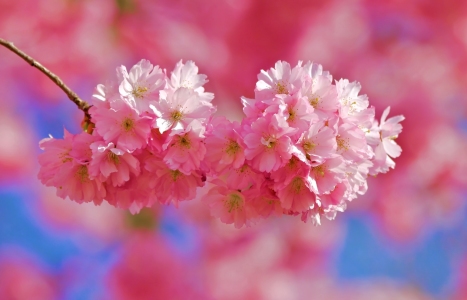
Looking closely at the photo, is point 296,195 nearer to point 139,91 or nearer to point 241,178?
point 241,178

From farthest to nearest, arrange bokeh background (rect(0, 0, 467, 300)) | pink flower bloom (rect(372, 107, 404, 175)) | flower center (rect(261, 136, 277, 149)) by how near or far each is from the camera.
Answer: bokeh background (rect(0, 0, 467, 300))
pink flower bloom (rect(372, 107, 404, 175))
flower center (rect(261, 136, 277, 149))

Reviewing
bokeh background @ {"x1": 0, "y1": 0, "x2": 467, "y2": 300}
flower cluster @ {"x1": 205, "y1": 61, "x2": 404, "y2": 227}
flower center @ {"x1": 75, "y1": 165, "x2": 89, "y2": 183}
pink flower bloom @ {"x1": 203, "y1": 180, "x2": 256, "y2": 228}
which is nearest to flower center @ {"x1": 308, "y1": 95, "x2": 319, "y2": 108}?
flower cluster @ {"x1": 205, "y1": 61, "x2": 404, "y2": 227}

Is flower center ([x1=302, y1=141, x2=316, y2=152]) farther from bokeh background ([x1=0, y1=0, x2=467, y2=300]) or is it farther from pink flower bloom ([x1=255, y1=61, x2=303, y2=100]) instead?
bokeh background ([x1=0, y1=0, x2=467, y2=300])

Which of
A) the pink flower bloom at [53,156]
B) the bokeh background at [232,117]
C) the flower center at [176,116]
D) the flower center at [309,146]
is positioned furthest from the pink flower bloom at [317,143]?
the bokeh background at [232,117]

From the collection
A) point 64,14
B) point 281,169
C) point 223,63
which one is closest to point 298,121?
point 281,169

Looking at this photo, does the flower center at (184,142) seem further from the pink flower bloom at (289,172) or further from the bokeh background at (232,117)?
the bokeh background at (232,117)

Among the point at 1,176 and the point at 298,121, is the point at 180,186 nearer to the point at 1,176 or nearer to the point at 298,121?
the point at 298,121

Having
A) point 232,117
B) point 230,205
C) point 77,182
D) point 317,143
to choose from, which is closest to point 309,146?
point 317,143

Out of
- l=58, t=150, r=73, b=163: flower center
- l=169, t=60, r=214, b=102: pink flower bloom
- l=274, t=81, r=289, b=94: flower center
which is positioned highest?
l=169, t=60, r=214, b=102: pink flower bloom
